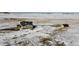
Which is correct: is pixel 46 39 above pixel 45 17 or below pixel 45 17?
below

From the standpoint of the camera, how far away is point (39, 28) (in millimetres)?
1138

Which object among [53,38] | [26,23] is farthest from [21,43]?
[53,38]

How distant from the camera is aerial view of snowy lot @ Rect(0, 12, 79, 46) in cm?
111

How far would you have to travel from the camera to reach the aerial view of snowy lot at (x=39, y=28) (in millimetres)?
1110
